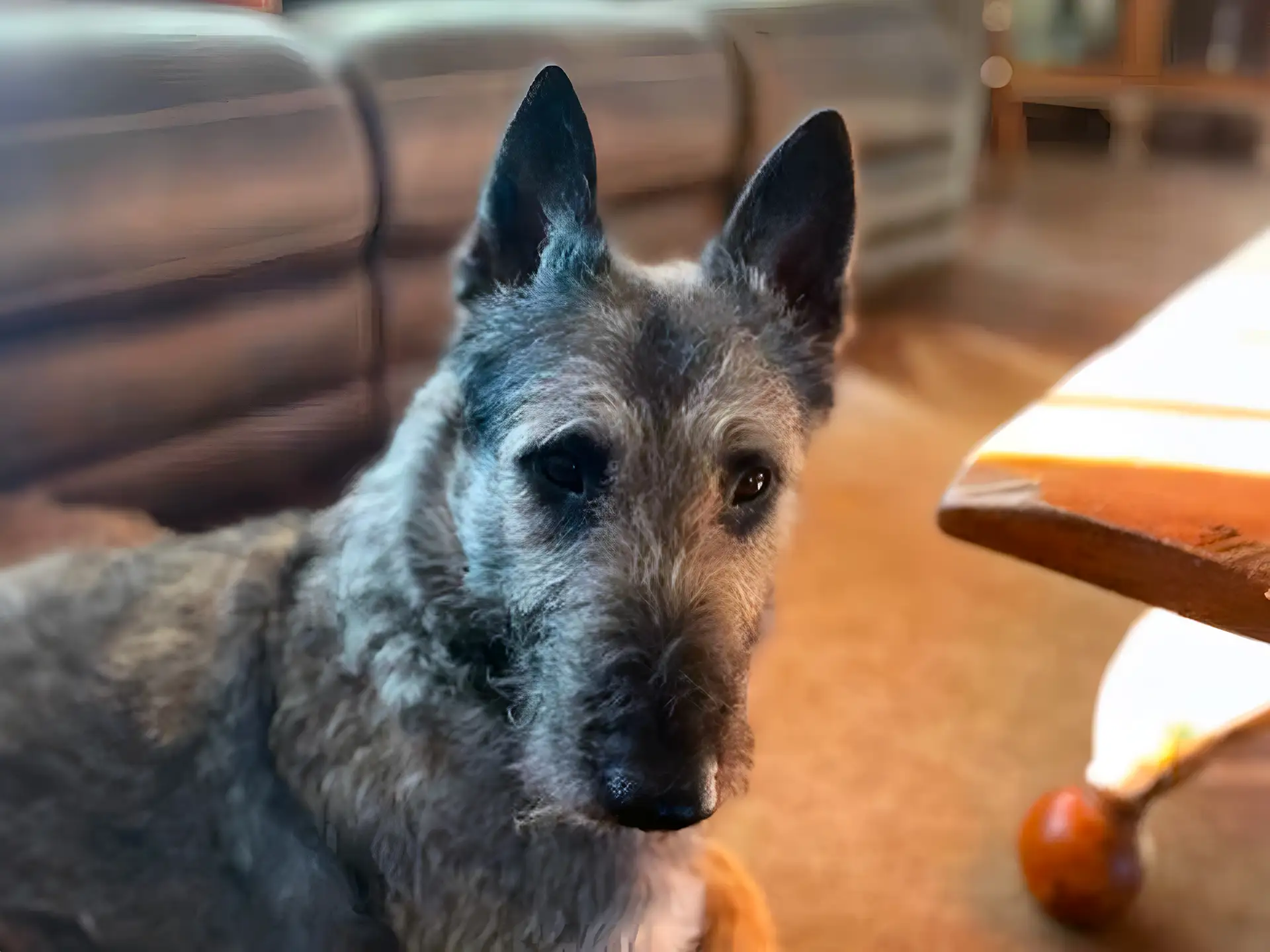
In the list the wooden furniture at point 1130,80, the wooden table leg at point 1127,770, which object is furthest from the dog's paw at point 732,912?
the wooden furniture at point 1130,80

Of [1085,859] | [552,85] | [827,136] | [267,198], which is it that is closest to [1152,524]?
[827,136]

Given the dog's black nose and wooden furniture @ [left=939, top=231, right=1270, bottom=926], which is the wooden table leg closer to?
wooden furniture @ [left=939, top=231, right=1270, bottom=926]

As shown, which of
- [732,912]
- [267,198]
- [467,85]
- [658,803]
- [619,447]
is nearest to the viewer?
[658,803]

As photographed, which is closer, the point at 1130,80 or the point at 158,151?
the point at 158,151

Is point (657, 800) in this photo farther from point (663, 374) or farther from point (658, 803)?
point (663, 374)

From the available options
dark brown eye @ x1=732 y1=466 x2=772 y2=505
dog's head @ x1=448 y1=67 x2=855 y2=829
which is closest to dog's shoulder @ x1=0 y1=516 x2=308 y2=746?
dog's head @ x1=448 y1=67 x2=855 y2=829

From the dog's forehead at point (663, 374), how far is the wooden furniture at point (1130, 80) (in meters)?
5.92

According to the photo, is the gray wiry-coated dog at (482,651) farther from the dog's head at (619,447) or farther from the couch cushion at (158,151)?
the couch cushion at (158,151)

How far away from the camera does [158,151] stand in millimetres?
2014

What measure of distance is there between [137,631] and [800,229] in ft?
3.04

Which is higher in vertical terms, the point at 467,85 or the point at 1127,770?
the point at 467,85

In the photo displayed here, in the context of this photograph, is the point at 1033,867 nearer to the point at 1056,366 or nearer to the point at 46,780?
the point at 46,780

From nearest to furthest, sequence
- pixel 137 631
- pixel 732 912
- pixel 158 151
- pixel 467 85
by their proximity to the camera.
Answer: pixel 137 631
pixel 732 912
pixel 158 151
pixel 467 85

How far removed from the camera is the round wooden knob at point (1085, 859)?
69.4 inches
